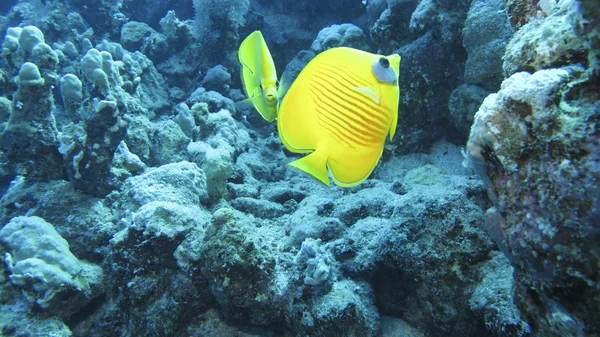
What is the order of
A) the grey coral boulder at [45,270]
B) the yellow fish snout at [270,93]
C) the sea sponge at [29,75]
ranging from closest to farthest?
the yellow fish snout at [270,93] < the grey coral boulder at [45,270] < the sea sponge at [29,75]

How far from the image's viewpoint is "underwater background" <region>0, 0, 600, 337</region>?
1167 millimetres

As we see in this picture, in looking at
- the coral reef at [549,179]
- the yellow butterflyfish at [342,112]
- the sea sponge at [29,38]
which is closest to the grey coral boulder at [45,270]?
the sea sponge at [29,38]

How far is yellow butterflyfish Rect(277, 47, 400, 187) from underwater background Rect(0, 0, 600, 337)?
533 millimetres

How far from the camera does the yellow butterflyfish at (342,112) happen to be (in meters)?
1.08

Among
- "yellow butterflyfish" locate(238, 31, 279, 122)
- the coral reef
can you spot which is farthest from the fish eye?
"yellow butterflyfish" locate(238, 31, 279, 122)

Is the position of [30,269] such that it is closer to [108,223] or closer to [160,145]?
[108,223]

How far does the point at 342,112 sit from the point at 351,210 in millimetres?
1898

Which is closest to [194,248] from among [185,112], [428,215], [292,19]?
[428,215]

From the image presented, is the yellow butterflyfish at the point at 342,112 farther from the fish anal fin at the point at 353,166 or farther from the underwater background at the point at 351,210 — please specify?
the underwater background at the point at 351,210

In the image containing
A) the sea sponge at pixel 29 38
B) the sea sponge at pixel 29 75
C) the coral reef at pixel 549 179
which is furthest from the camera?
the sea sponge at pixel 29 38

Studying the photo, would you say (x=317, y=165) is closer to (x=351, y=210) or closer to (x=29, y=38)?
(x=351, y=210)

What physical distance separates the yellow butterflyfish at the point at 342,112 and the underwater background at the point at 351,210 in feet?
1.75

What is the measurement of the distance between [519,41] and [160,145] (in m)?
3.91

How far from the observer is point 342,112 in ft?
3.62
